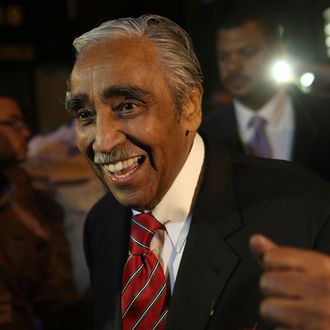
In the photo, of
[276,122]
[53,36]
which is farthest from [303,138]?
[53,36]

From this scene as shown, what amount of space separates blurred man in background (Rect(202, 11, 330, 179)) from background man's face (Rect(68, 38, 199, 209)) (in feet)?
6.10

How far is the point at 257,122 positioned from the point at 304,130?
300 mm

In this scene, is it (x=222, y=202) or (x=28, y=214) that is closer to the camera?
(x=222, y=202)

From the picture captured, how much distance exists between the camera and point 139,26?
189 cm

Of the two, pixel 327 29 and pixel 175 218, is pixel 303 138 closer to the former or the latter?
pixel 175 218

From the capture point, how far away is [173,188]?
76.5 inches

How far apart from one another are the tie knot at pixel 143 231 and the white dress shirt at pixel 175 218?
0.8 inches

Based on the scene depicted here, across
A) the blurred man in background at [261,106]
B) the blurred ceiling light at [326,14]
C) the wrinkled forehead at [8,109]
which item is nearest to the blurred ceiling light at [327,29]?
the blurred ceiling light at [326,14]

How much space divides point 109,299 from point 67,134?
1754 mm

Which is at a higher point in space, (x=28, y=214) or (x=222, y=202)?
(x=222, y=202)

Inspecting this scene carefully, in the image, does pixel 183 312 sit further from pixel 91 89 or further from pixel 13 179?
pixel 13 179

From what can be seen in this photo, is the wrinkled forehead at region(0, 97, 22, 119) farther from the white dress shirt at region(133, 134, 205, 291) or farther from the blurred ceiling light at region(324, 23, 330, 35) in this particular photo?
the blurred ceiling light at region(324, 23, 330, 35)

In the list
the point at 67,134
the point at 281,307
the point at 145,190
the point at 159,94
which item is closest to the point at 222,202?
the point at 145,190

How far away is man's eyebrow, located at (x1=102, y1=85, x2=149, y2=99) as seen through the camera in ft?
5.79
